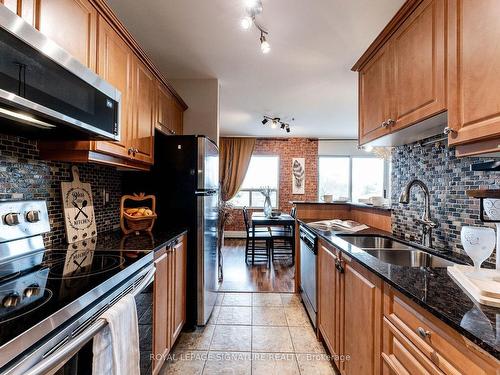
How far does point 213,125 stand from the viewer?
3080mm

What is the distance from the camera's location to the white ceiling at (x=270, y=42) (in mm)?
1887

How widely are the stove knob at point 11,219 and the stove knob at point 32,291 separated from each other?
473mm

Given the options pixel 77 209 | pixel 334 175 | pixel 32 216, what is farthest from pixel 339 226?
pixel 334 175

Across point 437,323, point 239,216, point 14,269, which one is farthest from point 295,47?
point 239,216

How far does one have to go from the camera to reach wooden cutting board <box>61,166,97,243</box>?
165 centimetres

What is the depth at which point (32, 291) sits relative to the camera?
889 mm

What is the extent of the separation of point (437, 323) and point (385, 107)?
1280 mm

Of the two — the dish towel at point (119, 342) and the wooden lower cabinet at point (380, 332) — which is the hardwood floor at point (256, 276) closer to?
the wooden lower cabinet at point (380, 332)

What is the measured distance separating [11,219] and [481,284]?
1.95 metres

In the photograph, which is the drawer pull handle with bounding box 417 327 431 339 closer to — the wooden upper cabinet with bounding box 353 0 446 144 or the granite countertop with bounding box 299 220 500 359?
the granite countertop with bounding box 299 220 500 359

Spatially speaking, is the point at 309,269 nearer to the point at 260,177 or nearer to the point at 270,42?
the point at 270,42

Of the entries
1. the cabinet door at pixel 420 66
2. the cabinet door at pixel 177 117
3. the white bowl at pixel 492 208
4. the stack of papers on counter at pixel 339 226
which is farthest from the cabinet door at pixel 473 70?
the cabinet door at pixel 177 117

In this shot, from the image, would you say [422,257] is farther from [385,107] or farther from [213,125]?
[213,125]

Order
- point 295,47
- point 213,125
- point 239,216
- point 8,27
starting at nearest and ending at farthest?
1. point 8,27
2. point 295,47
3. point 213,125
4. point 239,216
